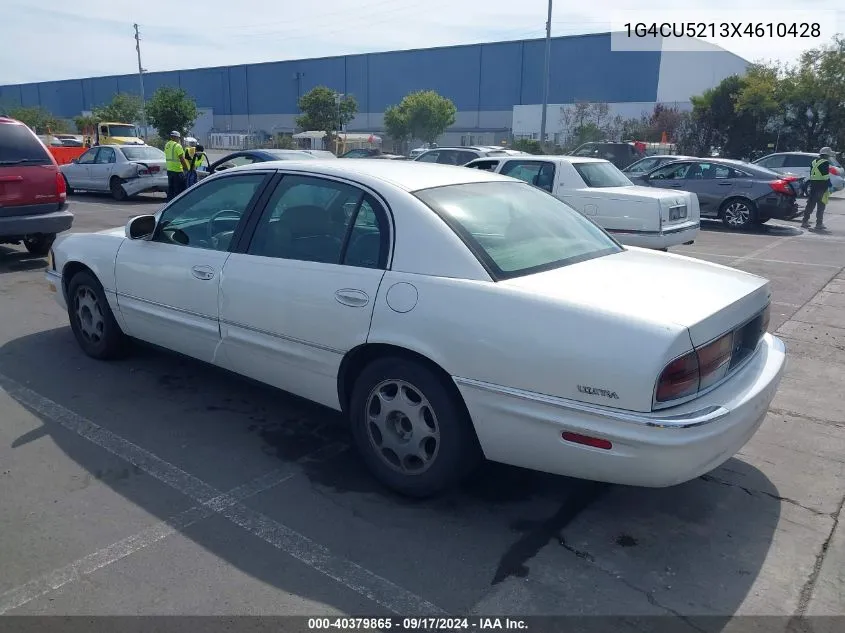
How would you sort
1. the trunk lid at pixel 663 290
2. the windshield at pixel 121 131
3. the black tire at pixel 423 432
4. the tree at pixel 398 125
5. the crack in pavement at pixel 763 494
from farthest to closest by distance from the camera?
the tree at pixel 398 125, the windshield at pixel 121 131, the crack in pavement at pixel 763 494, the black tire at pixel 423 432, the trunk lid at pixel 663 290

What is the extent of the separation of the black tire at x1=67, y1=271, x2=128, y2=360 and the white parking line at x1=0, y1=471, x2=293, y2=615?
2.20 m

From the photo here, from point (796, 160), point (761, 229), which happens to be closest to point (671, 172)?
point (761, 229)

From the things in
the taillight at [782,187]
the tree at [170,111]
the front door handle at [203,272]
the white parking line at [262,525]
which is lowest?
the white parking line at [262,525]

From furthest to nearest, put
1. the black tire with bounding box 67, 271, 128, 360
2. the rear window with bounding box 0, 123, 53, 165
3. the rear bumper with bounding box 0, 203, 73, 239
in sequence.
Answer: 1. the rear window with bounding box 0, 123, 53, 165
2. the rear bumper with bounding box 0, 203, 73, 239
3. the black tire with bounding box 67, 271, 128, 360

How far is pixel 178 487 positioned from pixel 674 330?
253cm

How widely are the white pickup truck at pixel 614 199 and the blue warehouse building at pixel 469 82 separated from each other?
45105 mm

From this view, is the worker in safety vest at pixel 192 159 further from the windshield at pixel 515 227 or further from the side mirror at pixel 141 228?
the windshield at pixel 515 227

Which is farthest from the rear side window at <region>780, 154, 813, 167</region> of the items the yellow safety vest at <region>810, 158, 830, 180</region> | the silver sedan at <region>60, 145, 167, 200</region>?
the silver sedan at <region>60, 145, 167, 200</region>

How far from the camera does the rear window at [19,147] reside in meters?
8.68

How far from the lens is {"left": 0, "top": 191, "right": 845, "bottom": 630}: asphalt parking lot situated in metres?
2.77

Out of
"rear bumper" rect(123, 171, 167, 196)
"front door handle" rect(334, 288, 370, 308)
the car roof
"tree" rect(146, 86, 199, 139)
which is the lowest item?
"rear bumper" rect(123, 171, 167, 196)

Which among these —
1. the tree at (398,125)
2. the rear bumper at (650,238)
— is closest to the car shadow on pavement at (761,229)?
the rear bumper at (650,238)

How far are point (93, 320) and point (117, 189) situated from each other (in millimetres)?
14249

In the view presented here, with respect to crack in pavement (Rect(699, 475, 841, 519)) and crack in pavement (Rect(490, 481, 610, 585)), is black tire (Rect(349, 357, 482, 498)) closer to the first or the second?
crack in pavement (Rect(490, 481, 610, 585))
